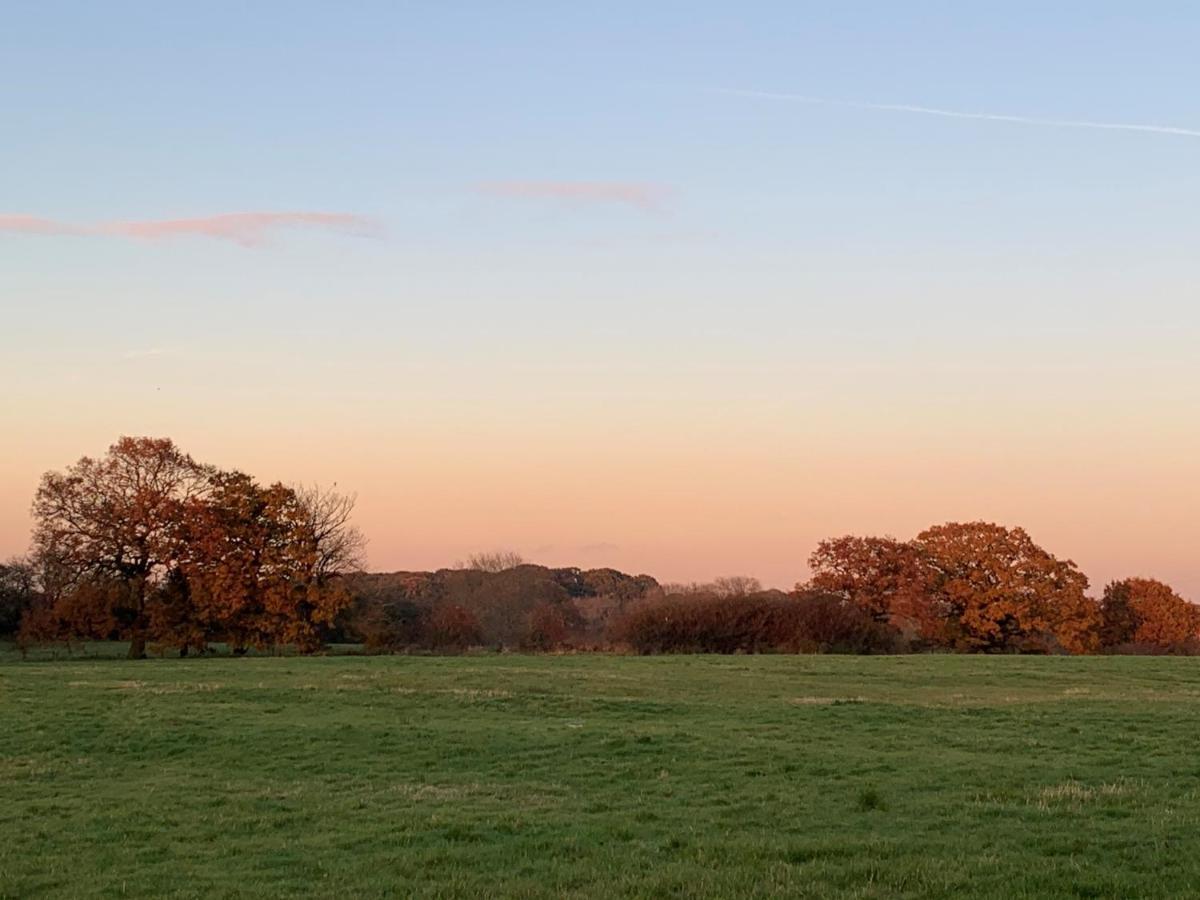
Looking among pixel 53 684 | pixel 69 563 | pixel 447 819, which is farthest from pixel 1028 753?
pixel 69 563

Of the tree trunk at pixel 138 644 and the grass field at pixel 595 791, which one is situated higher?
the grass field at pixel 595 791

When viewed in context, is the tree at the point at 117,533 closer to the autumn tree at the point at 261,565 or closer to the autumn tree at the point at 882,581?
the autumn tree at the point at 261,565

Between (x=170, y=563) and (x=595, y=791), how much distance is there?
56.0m

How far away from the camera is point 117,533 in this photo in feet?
219

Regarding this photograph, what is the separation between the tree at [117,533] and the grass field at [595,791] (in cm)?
3175

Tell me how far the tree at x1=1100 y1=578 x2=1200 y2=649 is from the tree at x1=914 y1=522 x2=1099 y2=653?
10.3 meters

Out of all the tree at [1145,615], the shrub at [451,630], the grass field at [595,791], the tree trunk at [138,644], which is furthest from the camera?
the tree at [1145,615]

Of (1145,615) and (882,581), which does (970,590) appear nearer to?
(882,581)

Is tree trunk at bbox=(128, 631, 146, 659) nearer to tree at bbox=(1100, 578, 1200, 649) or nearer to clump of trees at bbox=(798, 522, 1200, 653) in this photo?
clump of trees at bbox=(798, 522, 1200, 653)

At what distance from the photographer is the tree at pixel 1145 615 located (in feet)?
274

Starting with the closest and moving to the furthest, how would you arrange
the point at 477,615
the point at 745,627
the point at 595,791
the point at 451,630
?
the point at 595,791 < the point at 745,627 < the point at 451,630 < the point at 477,615

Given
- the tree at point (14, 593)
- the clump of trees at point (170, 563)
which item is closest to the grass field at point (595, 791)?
the clump of trees at point (170, 563)

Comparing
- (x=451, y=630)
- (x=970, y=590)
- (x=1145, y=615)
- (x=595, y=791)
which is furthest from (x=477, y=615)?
(x=595, y=791)

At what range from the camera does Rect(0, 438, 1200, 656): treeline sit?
66.3 m
